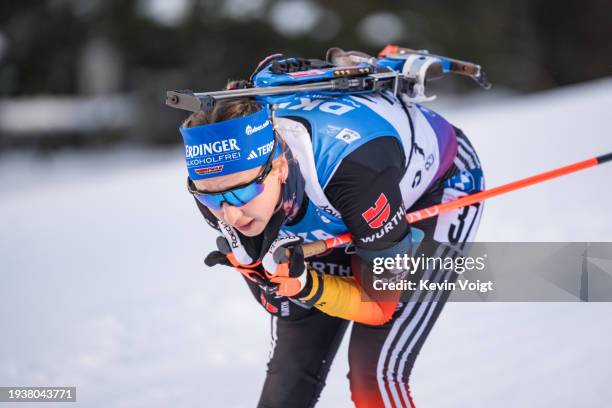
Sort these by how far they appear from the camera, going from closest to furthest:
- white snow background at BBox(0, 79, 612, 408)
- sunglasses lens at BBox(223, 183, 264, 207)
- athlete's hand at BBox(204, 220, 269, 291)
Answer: sunglasses lens at BBox(223, 183, 264, 207) → athlete's hand at BBox(204, 220, 269, 291) → white snow background at BBox(0, 79, 612, 408)

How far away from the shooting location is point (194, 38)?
1222 centimetres

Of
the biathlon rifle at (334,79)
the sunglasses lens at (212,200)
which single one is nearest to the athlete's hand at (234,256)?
the sunglasses lens at (212,200)

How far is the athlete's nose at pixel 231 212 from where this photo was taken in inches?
82.0

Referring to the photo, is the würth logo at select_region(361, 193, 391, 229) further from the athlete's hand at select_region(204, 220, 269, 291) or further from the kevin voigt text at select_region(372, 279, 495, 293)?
the athlete's hand at select_region(204, 220, 269, 291)

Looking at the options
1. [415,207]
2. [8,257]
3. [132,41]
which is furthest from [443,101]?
[415,207]

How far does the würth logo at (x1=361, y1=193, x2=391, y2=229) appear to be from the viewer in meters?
2.14

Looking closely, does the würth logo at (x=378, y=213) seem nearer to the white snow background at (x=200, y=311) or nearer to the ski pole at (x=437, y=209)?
the ski pole at (x=437, y=209)

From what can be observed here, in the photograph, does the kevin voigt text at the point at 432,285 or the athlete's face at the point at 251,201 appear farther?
the kevin voigt text at the point at 432,285

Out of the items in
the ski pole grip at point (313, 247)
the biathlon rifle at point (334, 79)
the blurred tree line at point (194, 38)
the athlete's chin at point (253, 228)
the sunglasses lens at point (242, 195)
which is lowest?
the ski pole grip at point (313, 247)

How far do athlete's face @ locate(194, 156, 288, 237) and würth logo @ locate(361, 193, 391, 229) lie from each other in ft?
0.84

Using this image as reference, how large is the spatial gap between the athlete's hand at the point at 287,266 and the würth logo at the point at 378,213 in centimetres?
22

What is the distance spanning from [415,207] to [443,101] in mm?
11478

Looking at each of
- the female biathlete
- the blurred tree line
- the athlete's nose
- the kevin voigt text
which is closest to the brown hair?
the female biathlete

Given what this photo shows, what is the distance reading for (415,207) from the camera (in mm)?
2641
